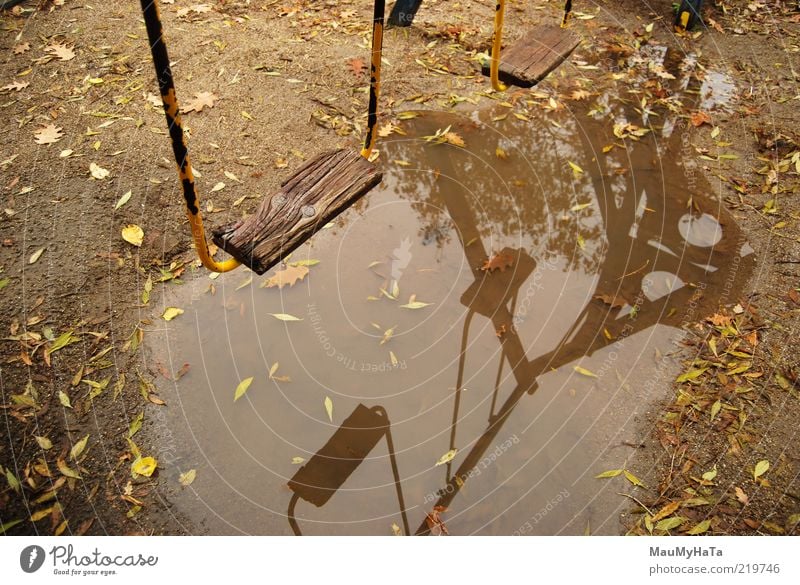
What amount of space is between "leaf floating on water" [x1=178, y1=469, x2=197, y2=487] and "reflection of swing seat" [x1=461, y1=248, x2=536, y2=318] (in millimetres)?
1406

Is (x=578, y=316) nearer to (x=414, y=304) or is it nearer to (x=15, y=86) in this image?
(x=414, y=304)

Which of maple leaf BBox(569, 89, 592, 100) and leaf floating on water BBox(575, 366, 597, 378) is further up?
maple leaf BBox(569, 89, 592, 100)

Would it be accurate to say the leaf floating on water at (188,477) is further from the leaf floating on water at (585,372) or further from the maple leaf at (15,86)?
the maple leaf at (15,86)

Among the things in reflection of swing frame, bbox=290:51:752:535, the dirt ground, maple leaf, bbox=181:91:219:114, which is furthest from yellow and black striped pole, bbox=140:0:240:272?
maple leaf, bbox=181:91:219:114

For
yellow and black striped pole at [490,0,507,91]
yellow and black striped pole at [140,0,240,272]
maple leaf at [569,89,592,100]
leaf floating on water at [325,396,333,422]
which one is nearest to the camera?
yellow and black striped pole at [140,0,240,272]

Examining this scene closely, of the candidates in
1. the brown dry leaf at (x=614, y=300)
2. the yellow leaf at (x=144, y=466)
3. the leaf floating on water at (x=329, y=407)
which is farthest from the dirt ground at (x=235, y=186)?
the leaf floating on water at (x=329, y=407)

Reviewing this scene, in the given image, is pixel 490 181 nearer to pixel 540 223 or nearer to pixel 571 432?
pixel 540 223

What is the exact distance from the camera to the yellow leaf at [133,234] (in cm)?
297

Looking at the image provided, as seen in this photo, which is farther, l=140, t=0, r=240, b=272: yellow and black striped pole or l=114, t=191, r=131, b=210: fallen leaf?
l=114, t=191, r=131, b=210: fallen leaf

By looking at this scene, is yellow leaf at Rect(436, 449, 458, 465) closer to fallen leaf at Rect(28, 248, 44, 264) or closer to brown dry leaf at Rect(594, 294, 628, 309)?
brown dry leaf at Rect(594, 294, 628, 309)

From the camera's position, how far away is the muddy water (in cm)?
230

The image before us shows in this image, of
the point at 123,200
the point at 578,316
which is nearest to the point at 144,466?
the point at 123,200
